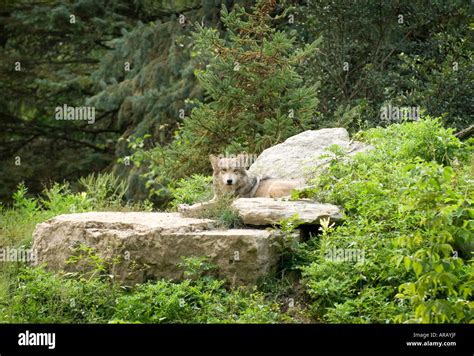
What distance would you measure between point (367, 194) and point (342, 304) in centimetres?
166

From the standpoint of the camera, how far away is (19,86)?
23.2m

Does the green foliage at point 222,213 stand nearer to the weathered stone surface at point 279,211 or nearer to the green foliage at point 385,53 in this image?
the weathered stone surface at point 279,211

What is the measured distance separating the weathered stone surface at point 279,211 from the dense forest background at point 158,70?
3651 millimetres

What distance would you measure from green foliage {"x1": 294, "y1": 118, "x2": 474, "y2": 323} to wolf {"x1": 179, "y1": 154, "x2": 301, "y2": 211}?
0.59m

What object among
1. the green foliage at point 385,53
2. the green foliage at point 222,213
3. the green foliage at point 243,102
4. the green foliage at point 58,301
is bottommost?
the green foliage at point 58,301

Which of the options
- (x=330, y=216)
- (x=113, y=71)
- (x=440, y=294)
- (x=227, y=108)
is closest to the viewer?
(x=440, y=294)

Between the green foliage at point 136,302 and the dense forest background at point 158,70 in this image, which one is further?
the dense forest background at point 158,70

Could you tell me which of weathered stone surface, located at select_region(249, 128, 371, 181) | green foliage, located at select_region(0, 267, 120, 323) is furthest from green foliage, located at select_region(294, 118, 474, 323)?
green foliage, located at select_region(0, 267, 120, 323)

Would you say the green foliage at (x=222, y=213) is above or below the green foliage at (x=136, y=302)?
above

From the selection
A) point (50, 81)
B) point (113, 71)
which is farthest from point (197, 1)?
point (50, 81)

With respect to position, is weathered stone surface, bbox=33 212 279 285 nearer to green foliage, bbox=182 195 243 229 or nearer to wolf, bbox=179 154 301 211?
green foliage, bbox=182 195 243 229

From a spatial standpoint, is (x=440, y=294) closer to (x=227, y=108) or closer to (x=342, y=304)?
(x=342, y=304)

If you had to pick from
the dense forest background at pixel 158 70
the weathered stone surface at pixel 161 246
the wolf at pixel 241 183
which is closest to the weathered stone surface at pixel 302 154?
the wolf at pixel 241 183

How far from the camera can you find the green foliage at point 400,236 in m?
7.12
